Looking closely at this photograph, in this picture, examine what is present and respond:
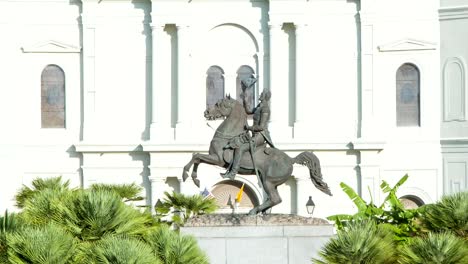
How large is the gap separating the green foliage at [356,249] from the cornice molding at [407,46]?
105ft

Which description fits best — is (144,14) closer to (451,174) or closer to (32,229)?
(451,174)

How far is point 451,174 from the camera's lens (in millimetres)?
63938

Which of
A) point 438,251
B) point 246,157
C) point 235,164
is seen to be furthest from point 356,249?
point 246,157

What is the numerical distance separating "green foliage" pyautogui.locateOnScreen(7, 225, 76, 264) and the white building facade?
32.1 meters

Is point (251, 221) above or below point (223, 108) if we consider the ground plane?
below

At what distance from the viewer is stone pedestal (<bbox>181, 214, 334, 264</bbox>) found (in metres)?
35.8

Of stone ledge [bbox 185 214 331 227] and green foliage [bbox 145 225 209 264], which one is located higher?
stone ledge [bbox 185 214 331 227]

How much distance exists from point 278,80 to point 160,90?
13.6ft

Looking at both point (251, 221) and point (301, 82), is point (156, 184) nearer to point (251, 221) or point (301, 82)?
point (301, 82)

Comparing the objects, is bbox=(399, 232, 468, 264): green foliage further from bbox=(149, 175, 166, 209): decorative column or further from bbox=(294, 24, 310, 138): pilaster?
bbox=(294, 24, 310, 138): pilaster

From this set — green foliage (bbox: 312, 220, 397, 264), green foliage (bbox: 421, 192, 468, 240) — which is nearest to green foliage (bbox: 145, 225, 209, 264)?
green foliage (bbox: 312, 220, 397, 264)

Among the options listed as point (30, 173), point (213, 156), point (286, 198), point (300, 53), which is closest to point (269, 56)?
point (300, 53)

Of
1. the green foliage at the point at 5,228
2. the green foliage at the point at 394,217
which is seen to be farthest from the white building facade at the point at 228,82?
the green foliage at the point at 5,228

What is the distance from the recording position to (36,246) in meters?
30.6
